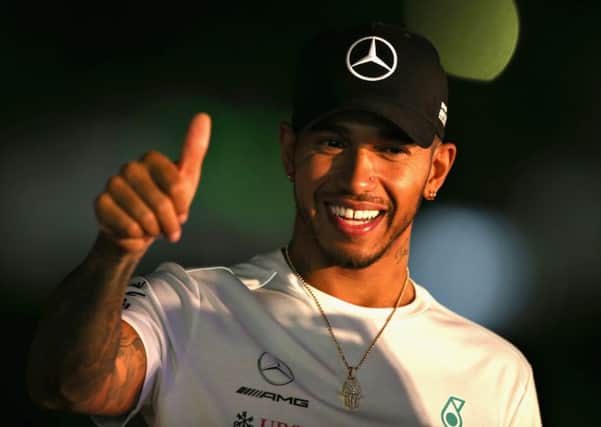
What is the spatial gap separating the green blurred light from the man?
1.35 m

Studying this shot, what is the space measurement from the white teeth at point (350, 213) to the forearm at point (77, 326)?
80 cm

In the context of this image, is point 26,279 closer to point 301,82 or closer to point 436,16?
point 301,82

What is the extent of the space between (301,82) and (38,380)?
3.79 ft

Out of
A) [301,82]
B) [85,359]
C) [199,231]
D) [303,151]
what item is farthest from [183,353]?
[199,231]

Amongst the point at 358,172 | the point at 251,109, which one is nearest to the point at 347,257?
the point at 358,172

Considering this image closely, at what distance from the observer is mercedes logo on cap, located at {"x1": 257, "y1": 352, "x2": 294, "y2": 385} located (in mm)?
1993

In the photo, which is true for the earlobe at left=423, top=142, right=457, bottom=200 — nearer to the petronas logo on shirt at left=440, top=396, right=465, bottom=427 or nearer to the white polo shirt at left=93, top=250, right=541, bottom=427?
the white polo shirt at left=93, top=250, right=541, bottom=427

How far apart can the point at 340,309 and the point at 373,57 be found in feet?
2.37

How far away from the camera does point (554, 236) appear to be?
361 centimetres

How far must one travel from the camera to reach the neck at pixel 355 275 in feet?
7.29

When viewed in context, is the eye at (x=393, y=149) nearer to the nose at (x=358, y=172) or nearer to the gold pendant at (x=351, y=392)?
the nose at (x=358, y=172)

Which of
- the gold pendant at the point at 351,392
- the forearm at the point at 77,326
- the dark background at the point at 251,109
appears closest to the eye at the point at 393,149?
the gold pendant at the point at 351,392

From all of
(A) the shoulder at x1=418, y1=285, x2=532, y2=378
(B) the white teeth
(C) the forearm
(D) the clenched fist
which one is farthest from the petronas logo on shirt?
(D) the clenched fist

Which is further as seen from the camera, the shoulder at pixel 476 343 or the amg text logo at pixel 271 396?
the shoulder at pixel 476 343
